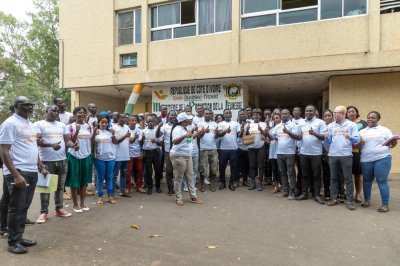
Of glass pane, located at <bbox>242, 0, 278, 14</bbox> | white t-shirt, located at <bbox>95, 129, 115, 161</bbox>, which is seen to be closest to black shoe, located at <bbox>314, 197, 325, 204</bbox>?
white t-shirt, located at <bbox>95, 129, 115, 161</bbox>

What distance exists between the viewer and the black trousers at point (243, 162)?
7706 millimetres

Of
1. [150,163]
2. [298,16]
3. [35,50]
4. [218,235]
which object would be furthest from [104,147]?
[35,50]

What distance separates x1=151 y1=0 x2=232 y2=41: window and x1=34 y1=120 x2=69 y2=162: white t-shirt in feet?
25.4

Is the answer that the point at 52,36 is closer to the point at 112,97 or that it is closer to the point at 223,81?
→ the point at 112,97

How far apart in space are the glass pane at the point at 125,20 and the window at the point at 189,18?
1.03m

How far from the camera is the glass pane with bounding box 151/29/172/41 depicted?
1207 centimetres

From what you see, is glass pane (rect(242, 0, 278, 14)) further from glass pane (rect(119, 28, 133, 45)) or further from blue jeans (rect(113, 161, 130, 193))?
blue jeans (rect(113, 161, 130, 193))

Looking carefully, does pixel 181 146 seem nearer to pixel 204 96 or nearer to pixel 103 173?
pixel 103 173

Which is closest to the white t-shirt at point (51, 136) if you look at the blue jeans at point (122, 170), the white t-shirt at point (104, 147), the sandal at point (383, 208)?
the white t-shirt at point (104, 147)

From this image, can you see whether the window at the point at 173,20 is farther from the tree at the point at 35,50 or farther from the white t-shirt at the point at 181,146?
the tree at the point at 35,50

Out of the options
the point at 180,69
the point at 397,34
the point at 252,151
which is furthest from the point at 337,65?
the point at 180,69

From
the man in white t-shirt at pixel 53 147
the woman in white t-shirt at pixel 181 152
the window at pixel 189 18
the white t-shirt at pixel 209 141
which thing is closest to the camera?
the man in white t-shirt at pixel 53 147

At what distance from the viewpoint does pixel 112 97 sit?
16.3 metres

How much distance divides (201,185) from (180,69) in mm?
5470
